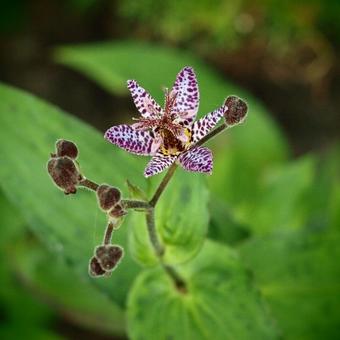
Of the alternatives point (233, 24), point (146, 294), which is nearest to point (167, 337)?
point (146, 294)

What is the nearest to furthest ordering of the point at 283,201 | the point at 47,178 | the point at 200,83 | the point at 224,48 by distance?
the point at 47,178 < the point at 283,201 < the point at 200,83 < the point at 224,48

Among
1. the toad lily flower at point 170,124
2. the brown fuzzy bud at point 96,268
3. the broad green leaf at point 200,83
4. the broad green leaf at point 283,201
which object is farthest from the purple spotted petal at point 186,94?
the broad green leaf at point 200,83

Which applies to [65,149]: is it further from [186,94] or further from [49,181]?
[49,181]

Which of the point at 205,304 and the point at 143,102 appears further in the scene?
the point at 205,304

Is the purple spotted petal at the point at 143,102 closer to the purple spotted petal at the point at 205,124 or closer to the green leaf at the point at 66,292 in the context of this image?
the purple spotted petal at the point at 205,124

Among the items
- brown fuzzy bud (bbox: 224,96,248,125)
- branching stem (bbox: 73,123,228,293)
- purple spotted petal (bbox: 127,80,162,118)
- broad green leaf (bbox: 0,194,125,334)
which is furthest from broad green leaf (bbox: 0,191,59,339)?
brown fuzzy bud (bbox: 224,96,248,125)

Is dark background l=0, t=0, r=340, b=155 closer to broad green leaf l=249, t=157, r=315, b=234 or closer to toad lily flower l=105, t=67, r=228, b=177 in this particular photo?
broad green leaf l=249, t=157, r=315, b=234

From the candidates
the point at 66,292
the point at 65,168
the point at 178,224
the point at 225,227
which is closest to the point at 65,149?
the point at 65,168
